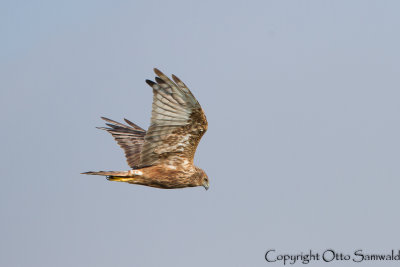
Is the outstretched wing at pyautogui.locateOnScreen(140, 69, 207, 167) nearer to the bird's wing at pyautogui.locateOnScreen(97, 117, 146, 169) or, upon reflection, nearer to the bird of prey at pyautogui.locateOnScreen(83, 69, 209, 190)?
the bird of prey at pyautogui.locateOnScreen(83, 69, 209, 190)

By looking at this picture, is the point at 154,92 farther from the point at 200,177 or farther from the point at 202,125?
the point at 200,177

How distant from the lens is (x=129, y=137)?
15.5 meters

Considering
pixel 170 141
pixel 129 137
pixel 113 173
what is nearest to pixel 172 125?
pixel 170 141

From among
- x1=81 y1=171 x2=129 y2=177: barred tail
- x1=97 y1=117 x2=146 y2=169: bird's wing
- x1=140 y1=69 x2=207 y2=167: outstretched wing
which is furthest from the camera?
x1=97 y1=117 x2=146 y2=169: bird's wing

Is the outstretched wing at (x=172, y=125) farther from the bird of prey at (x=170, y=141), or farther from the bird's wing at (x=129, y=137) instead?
the bird's wing at (x=129, y=137)

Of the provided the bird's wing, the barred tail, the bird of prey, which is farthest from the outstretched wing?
the bird's wing

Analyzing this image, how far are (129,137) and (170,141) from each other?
102 inches

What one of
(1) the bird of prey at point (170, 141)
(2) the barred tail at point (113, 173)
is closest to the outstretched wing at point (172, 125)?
(1) the bird of prey at point (170, 141)

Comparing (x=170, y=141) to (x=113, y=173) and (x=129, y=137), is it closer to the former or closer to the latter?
(x=113, y=173)

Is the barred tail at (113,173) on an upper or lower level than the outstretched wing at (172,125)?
lower

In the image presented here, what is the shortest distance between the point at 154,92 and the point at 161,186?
77.6 inches

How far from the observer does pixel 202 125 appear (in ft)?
42.0

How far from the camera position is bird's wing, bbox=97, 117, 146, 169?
14922mm

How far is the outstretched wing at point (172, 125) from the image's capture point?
12375 millimetres
